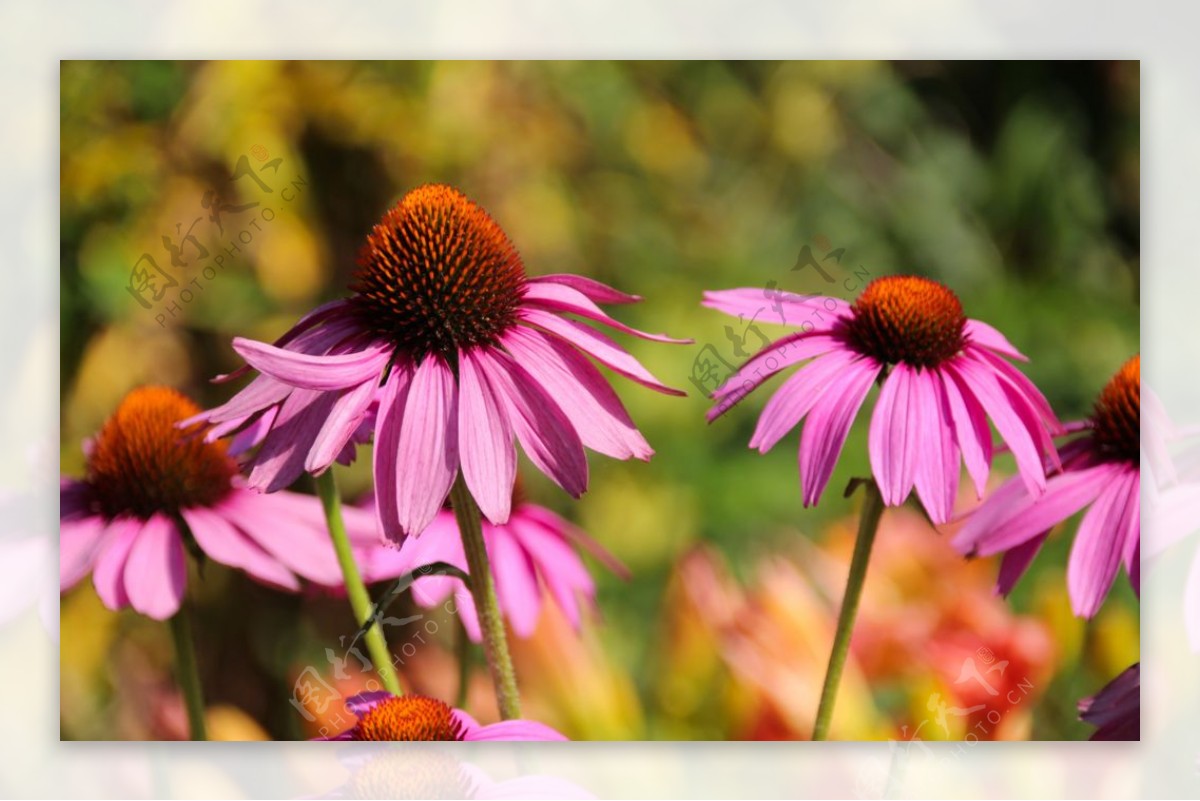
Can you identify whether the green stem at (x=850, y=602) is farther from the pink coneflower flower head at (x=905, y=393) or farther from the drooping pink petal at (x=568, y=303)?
the drooping pink petal at (x=568, y=303)

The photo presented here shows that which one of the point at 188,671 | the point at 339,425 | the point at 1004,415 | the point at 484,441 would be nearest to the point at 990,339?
the point at 1004,415

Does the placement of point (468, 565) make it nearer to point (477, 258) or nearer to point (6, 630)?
point (477, 258)

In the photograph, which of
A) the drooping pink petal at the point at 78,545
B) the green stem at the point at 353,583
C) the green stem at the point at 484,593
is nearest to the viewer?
the green stem at the point at 484,593

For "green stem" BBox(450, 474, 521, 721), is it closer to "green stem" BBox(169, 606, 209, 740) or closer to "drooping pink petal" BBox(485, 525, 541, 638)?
"drooping pink petal" BBox(485, 525, 541, 638)

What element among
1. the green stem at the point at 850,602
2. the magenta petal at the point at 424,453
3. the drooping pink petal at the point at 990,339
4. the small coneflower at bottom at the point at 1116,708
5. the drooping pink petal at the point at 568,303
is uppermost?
the drooping pink petal at the point at 568,303

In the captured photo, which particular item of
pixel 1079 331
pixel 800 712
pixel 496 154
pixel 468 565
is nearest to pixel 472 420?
pixel 468 565

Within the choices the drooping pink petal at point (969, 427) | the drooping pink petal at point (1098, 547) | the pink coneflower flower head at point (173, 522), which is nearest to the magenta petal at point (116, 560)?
the pink coneflower flower head at point (173, 522)

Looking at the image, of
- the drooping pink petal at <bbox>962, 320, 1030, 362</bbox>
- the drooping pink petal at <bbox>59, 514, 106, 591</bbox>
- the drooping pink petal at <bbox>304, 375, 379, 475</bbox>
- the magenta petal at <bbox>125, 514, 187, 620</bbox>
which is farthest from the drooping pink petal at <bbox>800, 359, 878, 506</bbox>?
the drooping pink petal at <bbox>59, 514, 106, 591</bbox>
